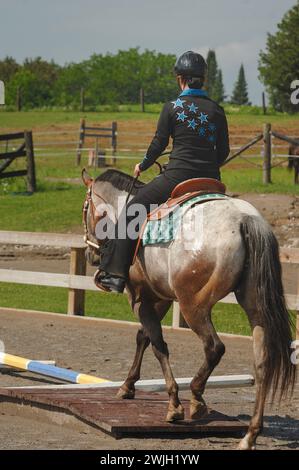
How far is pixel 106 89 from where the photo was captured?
89750 millimetres

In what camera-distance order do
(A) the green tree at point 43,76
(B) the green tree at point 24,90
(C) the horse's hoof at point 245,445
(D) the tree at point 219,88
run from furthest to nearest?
(D) the tree at point 219,88 < (A) the green tree at point 43,76 < (B) the green tree at point 24,90 < (C) the horse's hoof at point 245,445

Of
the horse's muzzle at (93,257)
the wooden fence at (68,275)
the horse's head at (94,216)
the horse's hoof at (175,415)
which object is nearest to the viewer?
the horse's hoof at (175,415)

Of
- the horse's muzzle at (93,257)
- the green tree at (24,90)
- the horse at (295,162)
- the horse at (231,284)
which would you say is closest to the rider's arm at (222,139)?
the horse at (231,284)

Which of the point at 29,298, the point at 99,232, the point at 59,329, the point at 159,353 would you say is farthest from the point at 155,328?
the point at 29,298

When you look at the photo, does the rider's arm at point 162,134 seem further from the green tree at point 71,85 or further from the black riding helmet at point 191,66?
the green tree at point 71,85

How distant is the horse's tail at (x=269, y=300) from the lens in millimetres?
7734

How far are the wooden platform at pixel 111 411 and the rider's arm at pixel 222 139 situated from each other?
2042 millimetres

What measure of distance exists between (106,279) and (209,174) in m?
1.24

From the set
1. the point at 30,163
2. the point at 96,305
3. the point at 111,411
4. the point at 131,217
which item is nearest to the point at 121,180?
the point at 131,217

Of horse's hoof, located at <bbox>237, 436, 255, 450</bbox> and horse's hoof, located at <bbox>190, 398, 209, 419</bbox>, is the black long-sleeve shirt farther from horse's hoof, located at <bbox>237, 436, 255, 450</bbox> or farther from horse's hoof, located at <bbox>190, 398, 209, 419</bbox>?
horse's hoof, located at <bbox>237, 436, 255, 450</bbox>

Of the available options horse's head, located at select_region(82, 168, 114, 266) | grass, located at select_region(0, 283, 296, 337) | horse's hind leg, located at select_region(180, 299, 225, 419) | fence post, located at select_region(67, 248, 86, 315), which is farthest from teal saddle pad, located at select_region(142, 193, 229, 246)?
fence post, located at select_region(67, 248, 86, 315)

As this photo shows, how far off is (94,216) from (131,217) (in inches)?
29.8

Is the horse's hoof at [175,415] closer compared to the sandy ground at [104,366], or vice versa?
the sandy ground at [104,366]

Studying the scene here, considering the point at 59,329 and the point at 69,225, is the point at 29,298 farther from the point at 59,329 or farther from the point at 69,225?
the point at 69,225
